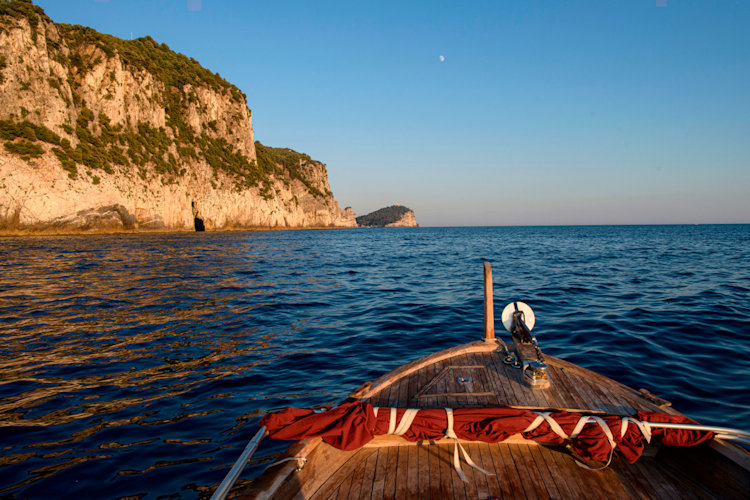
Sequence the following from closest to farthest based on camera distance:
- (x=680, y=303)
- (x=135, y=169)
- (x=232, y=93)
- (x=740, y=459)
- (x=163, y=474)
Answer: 1. (x=740, y=459)
2. (x=163, y=474)
3. (x=680, y=303)
4. (x=135, y=169)
5. (x=232, y=93)

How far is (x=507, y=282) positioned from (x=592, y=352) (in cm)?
1341

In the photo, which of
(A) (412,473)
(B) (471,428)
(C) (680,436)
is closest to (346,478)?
(A) (412,473)

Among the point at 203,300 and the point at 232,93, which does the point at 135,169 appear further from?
the point at 203,300

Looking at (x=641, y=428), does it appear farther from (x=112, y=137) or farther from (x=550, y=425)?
(x=112, y=137)

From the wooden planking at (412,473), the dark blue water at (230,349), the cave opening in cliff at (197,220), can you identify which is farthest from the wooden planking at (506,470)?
the cave opening in cliff at (197,220)

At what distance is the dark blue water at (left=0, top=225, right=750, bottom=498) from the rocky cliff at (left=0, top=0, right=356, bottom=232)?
46621 mm

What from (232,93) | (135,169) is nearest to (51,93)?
(135,169)

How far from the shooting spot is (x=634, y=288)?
815 inches

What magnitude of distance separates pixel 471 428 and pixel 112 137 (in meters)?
92.0

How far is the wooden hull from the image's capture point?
402 centimetres

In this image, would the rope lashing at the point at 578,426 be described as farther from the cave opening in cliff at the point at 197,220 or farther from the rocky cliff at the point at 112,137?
the cave opening in cliff at the point at 197,220

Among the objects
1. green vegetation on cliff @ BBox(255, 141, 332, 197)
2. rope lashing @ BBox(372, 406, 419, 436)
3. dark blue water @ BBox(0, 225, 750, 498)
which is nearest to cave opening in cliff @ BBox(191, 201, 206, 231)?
green vegetation on cliff @ BBox(255, 141, 332, 197)

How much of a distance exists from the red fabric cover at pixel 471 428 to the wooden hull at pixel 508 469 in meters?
0.22

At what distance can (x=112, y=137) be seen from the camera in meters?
74.2
